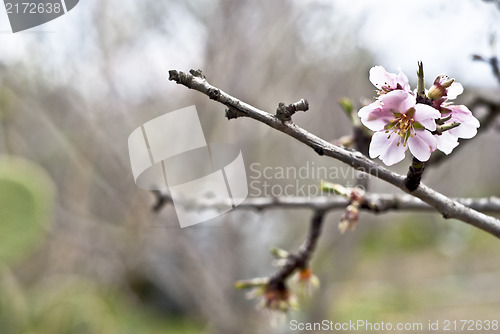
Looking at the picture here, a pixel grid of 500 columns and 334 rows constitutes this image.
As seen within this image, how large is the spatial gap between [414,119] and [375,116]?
5 centimetres

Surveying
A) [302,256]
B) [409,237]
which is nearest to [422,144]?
[302,256]

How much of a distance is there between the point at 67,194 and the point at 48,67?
122cm

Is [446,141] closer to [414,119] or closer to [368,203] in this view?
[414,119]

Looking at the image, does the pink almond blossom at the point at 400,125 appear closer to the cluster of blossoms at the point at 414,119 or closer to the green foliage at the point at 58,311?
the cluster of blossoms at the point at 414,119

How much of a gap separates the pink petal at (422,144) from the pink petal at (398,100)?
0.10 ft

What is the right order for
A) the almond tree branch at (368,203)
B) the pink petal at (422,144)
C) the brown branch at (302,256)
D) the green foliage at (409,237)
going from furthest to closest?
1. the green foliage at (409,237)
2. the brown branch at (302,256)
3. the almond tree branch at (368,203)
4. the pink petal at (422,144)

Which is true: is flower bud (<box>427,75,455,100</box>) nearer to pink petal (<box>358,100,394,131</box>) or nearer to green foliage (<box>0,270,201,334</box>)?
pink petal (<box>358,100,394,131</box>)

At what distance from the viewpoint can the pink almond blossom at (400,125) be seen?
17.1 inches

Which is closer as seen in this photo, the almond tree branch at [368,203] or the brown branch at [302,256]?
the almond tree branch at [368,203]

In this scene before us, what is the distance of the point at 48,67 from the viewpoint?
7.13 ft

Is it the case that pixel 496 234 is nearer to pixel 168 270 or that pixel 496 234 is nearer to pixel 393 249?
pixel 168 270

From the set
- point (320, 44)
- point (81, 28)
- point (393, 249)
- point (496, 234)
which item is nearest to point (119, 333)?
point (81, 28)

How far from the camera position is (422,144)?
44cm

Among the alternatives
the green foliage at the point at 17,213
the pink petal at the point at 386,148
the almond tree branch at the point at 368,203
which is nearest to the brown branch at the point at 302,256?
the almond tree branch at the point at 368,203
